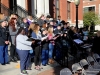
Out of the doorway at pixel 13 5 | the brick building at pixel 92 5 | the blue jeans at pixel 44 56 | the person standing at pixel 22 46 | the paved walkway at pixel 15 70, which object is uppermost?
the brick building at pixel 92 5

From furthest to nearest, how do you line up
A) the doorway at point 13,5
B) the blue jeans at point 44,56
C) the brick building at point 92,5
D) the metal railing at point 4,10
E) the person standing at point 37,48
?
1. the brick building at point 92,5
2. the doorway at point 13,5
3. the metal railing at point 4,10
4. the blue jeans at point 44,56
5. the person standing at point 37,48

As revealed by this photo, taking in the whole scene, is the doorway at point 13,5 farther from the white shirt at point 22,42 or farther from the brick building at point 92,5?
the brick building at point 92,5

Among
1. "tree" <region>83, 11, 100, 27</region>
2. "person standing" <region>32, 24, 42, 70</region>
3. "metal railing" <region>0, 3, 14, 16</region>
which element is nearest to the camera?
"person standing" <region>32, 24, 42, 70</region>

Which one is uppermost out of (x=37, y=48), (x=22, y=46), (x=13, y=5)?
(x=13, y=5)

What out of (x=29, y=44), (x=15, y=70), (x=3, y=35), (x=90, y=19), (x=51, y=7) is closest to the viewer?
(x=29, y=44)

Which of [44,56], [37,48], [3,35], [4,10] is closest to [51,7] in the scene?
[4,10]

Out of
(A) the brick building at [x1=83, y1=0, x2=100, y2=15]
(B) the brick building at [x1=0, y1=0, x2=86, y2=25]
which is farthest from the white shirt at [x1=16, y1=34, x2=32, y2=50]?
(A) the brick building at [x1=83, y1=0, x2=100, y2=15]

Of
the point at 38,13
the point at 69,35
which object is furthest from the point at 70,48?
the point at 38,13

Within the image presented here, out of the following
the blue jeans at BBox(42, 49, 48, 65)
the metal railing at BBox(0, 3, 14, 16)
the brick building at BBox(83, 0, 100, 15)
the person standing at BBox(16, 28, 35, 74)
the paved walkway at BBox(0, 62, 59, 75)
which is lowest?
the paved walkway at BBox(0, 62, 59, 75)

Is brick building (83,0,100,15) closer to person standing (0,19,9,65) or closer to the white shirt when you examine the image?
person standing (0,19,9,65)

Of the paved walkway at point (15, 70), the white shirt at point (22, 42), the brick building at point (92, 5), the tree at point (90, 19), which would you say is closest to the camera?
the white shirt at point (22, 42)

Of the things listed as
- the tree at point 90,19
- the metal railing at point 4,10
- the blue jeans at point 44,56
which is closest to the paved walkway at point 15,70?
the blue jeans at point 44,56

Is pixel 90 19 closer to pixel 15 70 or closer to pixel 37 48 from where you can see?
pixel 37 48

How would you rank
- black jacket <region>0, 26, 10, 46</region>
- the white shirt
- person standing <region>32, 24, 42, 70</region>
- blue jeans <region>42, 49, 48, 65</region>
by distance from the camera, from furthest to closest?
blue jeans <region>42, 49, 48, 65</region> < person standing <region>32, 24, 42, 70</region> < black jacket <region>0, 26, 10, 46</region> < the white shirt
